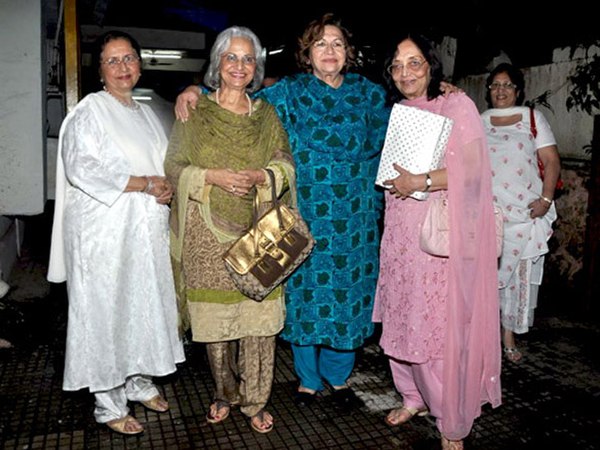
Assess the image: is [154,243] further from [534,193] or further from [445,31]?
[445,31]

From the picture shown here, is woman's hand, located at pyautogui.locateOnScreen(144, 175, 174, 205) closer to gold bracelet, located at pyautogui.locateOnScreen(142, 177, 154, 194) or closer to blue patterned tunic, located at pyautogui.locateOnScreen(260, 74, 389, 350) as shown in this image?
gold bracelet, located at pyautogui.locateOnScreen(142, 177, 154, 194)

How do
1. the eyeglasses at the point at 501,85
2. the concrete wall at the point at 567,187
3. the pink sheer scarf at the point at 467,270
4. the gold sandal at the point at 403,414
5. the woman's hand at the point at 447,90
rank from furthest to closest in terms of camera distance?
the concrete wall at the point at 567,187
the eyeglasses at the point at 501,85
the gold sandal at the point at 403,414
the woman's hand at the point at 447,90
the pink sheer scarf at the point at 467,270

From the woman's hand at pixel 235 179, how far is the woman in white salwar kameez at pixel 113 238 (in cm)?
29

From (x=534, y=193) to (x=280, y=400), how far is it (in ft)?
7.40

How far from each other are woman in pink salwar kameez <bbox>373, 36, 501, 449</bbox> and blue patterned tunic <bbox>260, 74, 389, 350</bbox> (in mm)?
226

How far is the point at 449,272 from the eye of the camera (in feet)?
9.27

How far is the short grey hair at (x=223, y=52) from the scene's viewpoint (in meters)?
2.98

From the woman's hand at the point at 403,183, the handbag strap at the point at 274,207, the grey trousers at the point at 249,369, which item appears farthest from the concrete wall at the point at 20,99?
the woman's hand at the point at 403,183

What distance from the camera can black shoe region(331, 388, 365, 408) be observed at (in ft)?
11.5

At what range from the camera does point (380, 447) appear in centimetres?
308

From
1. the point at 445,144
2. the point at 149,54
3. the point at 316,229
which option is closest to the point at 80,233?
the point at 316,229

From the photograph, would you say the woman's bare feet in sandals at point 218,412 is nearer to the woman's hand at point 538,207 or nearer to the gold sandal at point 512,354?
the gold sandal at point 512,354

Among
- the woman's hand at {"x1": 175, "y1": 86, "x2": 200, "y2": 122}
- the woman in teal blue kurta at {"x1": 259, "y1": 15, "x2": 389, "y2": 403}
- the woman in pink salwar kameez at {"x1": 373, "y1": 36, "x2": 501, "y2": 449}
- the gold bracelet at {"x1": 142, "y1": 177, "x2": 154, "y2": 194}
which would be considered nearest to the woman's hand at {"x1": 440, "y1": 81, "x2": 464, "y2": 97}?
the woman in pink salwar kameez at {"x1": 373, "y1": 36, "x2": 501, "y2": 449}

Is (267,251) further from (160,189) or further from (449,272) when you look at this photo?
(449,272)
